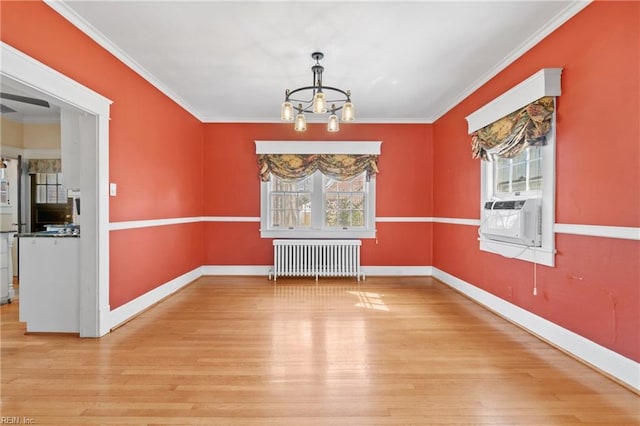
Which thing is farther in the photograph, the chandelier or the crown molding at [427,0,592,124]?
the chandelier

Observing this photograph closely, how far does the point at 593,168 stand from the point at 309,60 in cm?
268

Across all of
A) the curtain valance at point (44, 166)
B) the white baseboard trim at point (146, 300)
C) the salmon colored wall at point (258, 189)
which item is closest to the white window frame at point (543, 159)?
the salmon colored wall at point (258, 189)

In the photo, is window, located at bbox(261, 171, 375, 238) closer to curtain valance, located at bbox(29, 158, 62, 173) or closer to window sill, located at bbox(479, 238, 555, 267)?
window sill, located at bbox(479, 238, 555, 267)

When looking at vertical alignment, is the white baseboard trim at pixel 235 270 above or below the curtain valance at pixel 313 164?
below

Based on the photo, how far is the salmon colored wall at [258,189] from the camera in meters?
5.54

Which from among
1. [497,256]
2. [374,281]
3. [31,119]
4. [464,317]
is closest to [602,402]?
[464,317]

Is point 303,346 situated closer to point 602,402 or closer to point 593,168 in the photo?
point 602,402

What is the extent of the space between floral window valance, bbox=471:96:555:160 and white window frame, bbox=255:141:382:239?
6.48 ft

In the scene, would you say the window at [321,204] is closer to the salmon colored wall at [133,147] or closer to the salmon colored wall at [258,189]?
the salmon colored wall at [258,189]

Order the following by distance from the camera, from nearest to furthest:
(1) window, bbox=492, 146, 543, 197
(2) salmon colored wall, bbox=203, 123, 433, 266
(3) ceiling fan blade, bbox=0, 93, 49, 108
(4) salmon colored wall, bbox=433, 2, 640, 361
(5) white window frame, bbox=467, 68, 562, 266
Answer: (4) salmon colored wall, bbox=433, 2, 640, 361
(5) white window frame, bbox=467, 68, 562, 266
(1) window, bbox=492, 146, 543, 197
(3) ceiling fan blade, bbox=0, 93, 49, 108
(2) salmon colored wall, bbox=203, 123, 433, 266

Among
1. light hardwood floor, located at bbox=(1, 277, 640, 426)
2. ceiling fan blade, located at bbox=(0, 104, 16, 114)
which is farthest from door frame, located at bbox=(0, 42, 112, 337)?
ceiling fan blade, located at bbox=(0, 104, 16, 114)

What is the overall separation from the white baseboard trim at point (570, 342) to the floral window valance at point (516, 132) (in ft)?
5.31

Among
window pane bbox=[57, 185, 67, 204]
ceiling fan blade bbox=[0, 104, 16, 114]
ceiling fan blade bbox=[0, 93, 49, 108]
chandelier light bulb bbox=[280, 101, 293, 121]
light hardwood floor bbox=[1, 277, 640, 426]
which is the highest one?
ceiling fan blade bbox=[0, 104, 16, 114]

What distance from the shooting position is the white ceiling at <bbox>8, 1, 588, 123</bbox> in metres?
2.50
